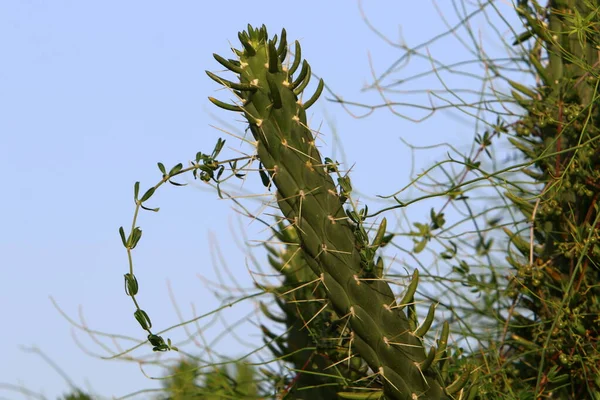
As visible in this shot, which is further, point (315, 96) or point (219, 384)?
point (219, 384)

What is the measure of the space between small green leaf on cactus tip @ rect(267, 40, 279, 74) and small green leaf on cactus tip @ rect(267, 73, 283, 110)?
0.02 metres

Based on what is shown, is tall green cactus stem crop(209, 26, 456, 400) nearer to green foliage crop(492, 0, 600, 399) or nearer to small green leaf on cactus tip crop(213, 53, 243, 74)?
small green leaf on cactus tip crop(213, 53, 243, 74)

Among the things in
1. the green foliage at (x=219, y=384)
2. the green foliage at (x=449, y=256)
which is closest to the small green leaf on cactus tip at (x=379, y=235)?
the green foliage at (x=449, y=256)

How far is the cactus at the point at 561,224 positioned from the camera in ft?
7.98

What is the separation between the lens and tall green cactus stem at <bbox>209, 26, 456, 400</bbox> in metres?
1.97

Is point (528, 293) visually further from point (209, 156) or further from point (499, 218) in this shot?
point (209, 156)

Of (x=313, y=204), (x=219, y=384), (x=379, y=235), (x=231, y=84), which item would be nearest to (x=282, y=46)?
(x=231, y=84)

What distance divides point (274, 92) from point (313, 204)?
0.26 m

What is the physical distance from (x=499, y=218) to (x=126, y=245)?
1.73 m

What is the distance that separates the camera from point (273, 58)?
1.97m

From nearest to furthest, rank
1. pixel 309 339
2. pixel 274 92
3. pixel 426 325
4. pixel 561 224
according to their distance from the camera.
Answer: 1. pixel 274 92
2. pixel 426 325
3. pixel 561 224
4. pixel 309 339

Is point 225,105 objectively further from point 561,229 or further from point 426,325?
point 561,229

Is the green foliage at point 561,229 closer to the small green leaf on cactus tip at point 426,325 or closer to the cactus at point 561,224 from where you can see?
the cactus at point 561,224

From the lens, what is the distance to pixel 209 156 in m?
2.04
